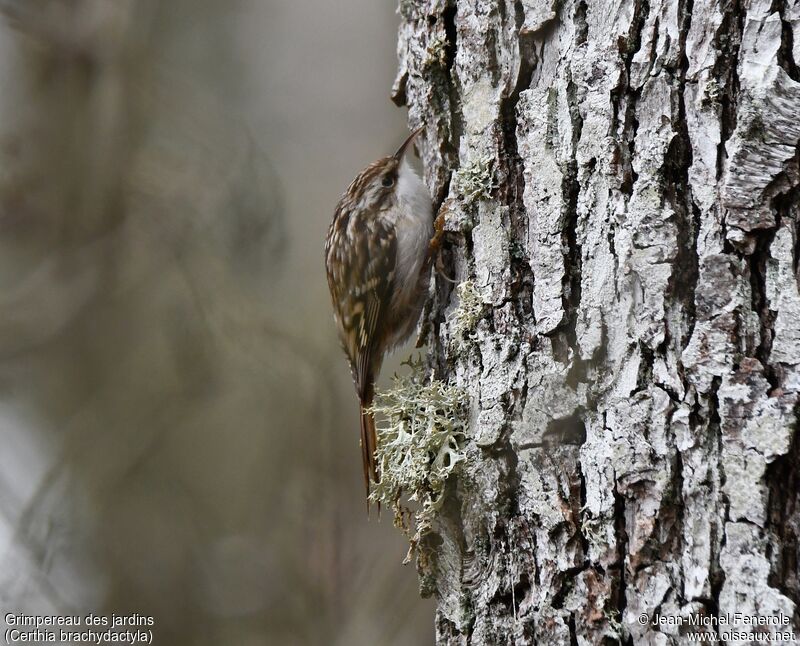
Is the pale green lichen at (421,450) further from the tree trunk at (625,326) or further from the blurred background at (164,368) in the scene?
the blurred background at (164,368)

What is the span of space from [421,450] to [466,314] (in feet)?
1.04

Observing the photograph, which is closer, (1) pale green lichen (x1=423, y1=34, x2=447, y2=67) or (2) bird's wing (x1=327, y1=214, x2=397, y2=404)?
(1) pale green lichen (x1=423, y1=34, x2=447, y2=67)

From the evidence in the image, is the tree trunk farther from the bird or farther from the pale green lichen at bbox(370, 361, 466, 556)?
the bird

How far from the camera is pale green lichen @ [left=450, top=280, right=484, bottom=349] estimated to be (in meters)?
1.65

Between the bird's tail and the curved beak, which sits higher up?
the curved beak

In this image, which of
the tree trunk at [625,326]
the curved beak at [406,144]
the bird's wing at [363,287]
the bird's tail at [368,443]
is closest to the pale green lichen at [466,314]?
the tree trunk at [625,326]

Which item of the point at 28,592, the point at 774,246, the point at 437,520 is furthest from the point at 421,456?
the point at 28,592

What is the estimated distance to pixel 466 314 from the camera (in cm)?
168

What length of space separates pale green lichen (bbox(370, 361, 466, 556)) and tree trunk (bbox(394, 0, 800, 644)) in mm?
45

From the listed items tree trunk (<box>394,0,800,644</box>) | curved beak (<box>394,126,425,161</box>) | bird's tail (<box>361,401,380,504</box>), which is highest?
curved beak (<box>394,126,425,161</box>)

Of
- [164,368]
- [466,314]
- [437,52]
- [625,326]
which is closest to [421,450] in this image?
[466,314]

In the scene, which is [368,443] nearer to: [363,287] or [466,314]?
[363,287]

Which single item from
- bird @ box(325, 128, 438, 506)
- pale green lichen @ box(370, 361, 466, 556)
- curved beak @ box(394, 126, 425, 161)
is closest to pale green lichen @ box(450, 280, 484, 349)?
pale green lichen @ box(370, 361, 466, 556)

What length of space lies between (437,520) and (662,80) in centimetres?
99
